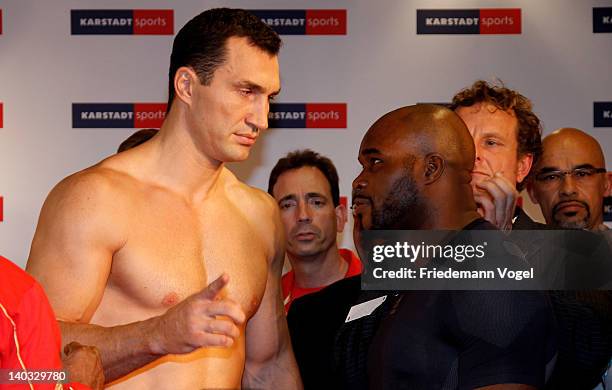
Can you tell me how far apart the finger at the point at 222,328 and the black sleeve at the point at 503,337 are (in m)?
0.40

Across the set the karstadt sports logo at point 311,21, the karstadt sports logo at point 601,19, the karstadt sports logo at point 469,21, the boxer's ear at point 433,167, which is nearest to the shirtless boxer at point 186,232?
the boxer's ear at point 433,167

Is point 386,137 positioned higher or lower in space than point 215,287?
higher

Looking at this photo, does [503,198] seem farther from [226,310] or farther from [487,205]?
[226,310]

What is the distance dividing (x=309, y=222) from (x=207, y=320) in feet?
5.24

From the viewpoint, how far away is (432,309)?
61.7 inches

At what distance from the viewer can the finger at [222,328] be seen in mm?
1354

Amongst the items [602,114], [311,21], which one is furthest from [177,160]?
[602,114]

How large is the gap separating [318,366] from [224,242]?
452 millimetres

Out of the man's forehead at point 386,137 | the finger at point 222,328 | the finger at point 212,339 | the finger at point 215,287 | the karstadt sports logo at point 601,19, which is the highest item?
the karstadt sports logo at point 601,19

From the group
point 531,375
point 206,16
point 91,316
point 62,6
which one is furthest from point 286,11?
point 531,375

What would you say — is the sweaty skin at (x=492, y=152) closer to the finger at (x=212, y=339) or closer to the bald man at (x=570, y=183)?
the bald man at (x=570, y=183)

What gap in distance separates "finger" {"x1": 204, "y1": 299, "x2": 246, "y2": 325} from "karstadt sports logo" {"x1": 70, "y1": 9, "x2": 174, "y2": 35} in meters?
2.27

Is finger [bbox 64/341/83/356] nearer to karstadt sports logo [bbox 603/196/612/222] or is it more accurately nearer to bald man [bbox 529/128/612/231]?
bald man [bbox 529/128/612/231]

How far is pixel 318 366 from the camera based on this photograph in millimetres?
2184
